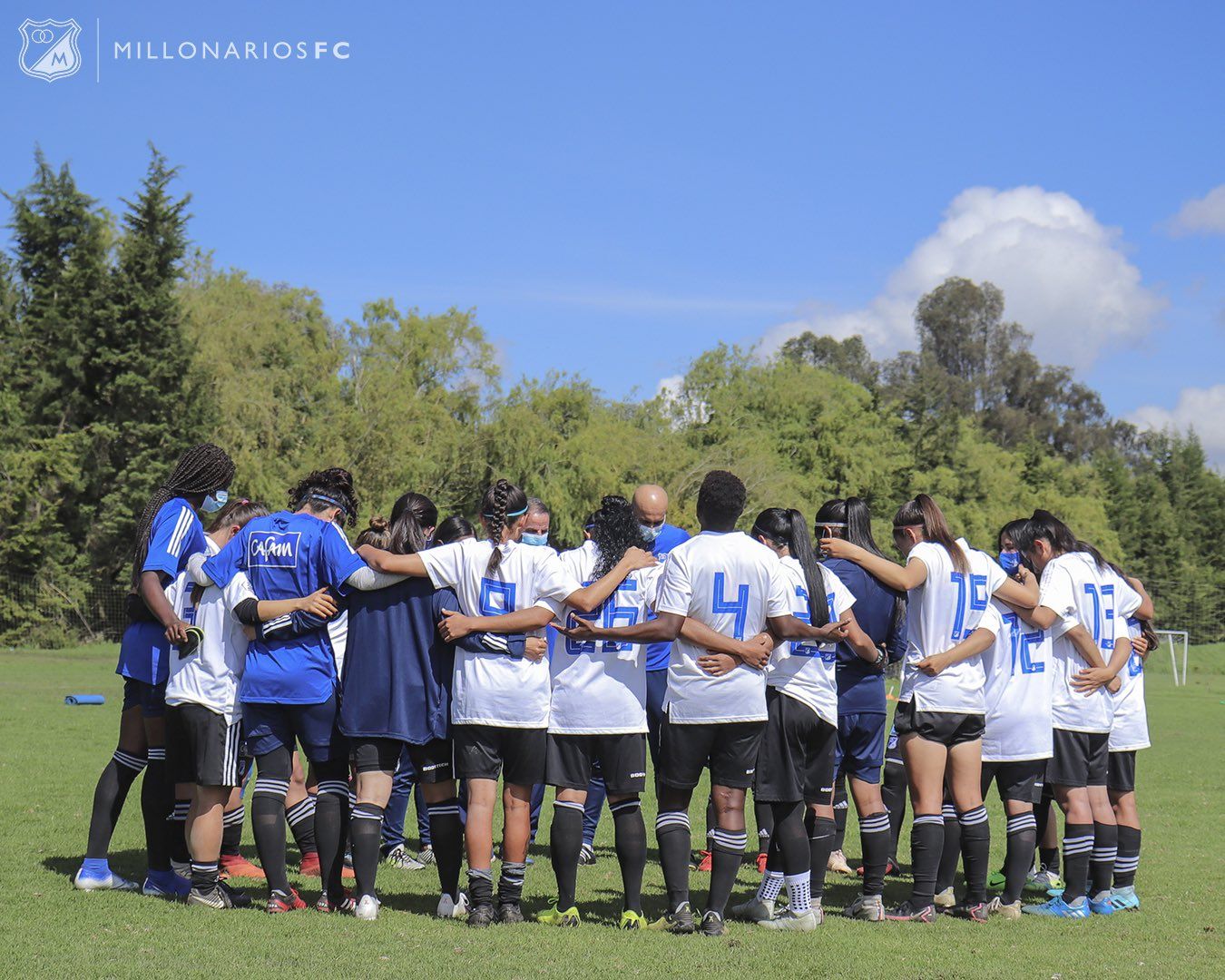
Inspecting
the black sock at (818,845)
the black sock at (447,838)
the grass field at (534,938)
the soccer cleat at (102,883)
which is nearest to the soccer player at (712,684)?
the grass field at (534,938)

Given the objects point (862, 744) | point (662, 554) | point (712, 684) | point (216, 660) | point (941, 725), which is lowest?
point (862, 744)

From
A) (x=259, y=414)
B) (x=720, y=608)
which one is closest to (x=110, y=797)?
(x=720, y=608)

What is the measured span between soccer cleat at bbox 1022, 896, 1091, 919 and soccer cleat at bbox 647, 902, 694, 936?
2271 millimetres

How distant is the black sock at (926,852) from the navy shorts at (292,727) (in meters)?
3.14

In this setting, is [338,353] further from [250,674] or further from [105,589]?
[250,674]

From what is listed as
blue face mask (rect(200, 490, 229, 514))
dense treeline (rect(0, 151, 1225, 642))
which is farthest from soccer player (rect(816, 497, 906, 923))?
dense treeline (rect(0, 151, 1225, 642))

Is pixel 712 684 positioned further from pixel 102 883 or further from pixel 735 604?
pixel 102 883

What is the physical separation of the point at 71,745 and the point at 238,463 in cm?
2286

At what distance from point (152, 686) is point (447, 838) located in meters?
1.86

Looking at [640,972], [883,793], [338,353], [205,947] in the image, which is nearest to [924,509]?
[883,793]

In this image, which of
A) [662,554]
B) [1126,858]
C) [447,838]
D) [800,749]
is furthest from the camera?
[662,554]

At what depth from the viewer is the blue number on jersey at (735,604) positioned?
6.46 metres

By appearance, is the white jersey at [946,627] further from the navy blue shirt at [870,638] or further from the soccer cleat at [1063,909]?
the soccer cleat at [1063,909]

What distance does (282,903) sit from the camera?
6418mm
